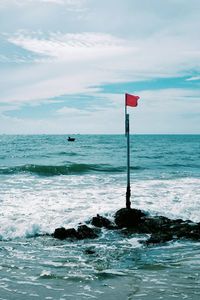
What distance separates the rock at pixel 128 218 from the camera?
14.0 m

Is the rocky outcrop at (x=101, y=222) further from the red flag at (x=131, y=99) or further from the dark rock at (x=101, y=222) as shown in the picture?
the red flag at (x=131, y=99)

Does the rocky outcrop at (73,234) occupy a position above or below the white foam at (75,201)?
below

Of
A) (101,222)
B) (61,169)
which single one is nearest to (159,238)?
(101,222)

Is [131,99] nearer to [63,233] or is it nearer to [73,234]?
[73,234]

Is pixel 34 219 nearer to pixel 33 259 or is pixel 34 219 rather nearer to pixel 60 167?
pixel 33 259

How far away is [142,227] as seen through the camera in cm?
1362

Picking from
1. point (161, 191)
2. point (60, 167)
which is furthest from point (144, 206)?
point (60, 167)

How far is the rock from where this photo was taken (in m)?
14.0

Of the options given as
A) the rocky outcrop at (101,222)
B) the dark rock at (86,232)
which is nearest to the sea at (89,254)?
the dark rock at (86,232)

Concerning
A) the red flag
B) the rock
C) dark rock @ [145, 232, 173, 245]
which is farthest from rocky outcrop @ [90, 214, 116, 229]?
the red flag

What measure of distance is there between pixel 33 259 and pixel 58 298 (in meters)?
2.74

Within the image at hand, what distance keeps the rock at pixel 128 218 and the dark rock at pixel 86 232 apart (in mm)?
1307

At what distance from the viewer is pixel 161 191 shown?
21922mm

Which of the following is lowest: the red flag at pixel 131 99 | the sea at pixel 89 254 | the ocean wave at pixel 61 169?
the sea at pixel 89 254
